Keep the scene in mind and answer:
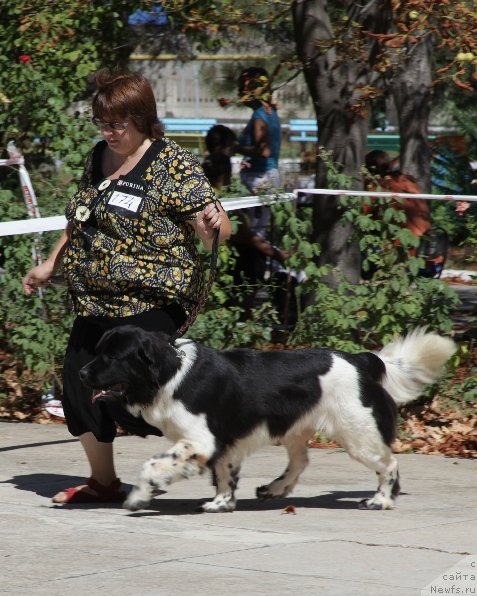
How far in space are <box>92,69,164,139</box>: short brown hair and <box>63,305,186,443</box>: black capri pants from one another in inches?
36.0

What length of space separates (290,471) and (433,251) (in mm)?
4446

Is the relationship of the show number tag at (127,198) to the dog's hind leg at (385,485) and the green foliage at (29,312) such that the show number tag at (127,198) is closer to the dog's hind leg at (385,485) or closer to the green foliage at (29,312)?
the dog's hind leg at (385,485)

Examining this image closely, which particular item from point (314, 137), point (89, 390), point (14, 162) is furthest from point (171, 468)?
point (314, 137)

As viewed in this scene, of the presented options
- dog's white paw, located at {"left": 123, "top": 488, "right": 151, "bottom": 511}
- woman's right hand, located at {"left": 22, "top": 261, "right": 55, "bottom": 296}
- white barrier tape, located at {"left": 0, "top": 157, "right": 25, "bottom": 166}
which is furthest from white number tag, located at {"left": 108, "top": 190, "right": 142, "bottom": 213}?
white barrier tape, located at {"left": 0, "top": 157, "right": 25, "bottom": 166}

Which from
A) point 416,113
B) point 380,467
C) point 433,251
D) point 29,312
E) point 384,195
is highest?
point 384,195

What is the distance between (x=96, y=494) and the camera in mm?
6176

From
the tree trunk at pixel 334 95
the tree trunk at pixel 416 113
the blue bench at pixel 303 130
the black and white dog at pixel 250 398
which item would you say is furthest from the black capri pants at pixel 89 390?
the blue bench at pixel 303 130

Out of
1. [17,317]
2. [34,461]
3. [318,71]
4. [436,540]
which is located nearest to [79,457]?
[34,461]

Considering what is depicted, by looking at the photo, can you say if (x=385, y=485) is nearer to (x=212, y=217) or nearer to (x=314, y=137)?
(x=212, y=217)

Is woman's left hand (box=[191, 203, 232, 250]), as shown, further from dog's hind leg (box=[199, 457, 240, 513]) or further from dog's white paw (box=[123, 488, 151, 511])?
dog's white paw (box=[123, 488, 151, 511])

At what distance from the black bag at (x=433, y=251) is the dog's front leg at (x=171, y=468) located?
3604 mm

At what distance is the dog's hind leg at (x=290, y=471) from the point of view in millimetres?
6219

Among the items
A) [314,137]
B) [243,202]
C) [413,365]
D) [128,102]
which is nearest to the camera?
[128,102]

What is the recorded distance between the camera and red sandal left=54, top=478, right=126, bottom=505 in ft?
20.0
